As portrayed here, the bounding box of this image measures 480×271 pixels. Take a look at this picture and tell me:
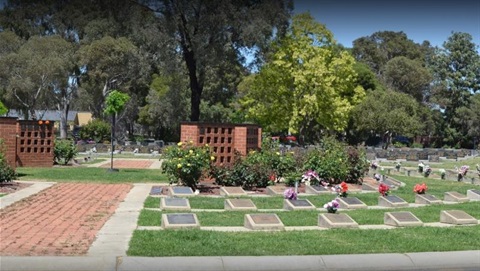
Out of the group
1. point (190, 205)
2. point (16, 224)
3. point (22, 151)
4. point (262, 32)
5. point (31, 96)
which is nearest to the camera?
point (16, 224)

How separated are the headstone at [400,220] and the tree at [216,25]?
28596 mm

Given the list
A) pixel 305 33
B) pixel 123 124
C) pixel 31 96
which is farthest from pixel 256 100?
pixel 123 124

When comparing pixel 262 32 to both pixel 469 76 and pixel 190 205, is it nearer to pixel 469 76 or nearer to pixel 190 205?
pixel 190 205

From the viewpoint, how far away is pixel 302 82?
43094mm

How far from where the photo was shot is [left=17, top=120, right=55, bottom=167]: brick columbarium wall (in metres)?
25.5

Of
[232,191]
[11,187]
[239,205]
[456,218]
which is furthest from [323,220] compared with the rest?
[11,187]

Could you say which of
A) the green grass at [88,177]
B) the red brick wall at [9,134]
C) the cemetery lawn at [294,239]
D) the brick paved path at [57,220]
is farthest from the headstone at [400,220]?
the red brick wall at [9,134]

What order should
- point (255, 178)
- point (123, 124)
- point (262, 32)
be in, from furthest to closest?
point (123, 124) < point (262, 32) < point (255, 178)

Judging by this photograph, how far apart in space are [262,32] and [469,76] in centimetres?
4385

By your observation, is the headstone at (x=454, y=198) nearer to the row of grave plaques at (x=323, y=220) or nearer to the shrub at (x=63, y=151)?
the row of grave plaques at (x=323, y=220)

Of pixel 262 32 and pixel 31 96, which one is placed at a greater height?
pixel 262 32

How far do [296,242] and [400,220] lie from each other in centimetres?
325

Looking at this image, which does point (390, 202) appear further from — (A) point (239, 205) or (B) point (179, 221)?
(B) point (179, 221)

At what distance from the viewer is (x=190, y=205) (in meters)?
13.8
